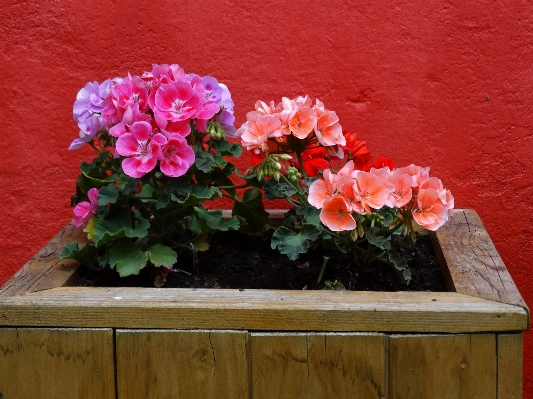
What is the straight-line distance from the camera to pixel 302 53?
2039mm

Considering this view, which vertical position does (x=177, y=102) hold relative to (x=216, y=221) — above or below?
above

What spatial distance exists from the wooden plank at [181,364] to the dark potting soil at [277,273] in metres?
0.29

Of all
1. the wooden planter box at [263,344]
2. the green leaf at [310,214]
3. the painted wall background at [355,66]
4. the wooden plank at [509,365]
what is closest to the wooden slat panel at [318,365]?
the wooden planter box at [263,344]

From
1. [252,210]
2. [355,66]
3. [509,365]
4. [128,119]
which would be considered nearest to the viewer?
[509,365]

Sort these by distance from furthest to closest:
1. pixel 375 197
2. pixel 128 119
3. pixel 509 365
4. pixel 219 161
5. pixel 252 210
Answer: pixel 252 210 → pixel 219 161 → pixel 128 119 → pixel 375 197 → pixel 509 365

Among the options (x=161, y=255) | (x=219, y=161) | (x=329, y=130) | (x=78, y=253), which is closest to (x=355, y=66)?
(x=329, y=130)

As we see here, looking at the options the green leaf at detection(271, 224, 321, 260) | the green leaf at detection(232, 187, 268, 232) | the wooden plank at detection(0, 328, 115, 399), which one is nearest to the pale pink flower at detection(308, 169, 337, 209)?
the green leaf at detection(271, 224, 321, 260)

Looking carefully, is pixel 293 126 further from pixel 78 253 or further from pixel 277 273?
pixel 78 253

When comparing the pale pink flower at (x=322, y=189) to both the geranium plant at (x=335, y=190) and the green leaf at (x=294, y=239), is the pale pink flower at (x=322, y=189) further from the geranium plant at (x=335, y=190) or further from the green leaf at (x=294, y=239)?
the green leaf at (x=294, y=239)

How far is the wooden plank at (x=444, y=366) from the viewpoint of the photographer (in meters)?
1.36

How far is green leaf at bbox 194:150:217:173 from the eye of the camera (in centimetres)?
163

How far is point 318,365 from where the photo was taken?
4.54ft

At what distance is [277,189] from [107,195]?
0.37 meters

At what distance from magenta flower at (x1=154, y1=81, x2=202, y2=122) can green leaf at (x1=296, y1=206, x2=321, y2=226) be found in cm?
30
